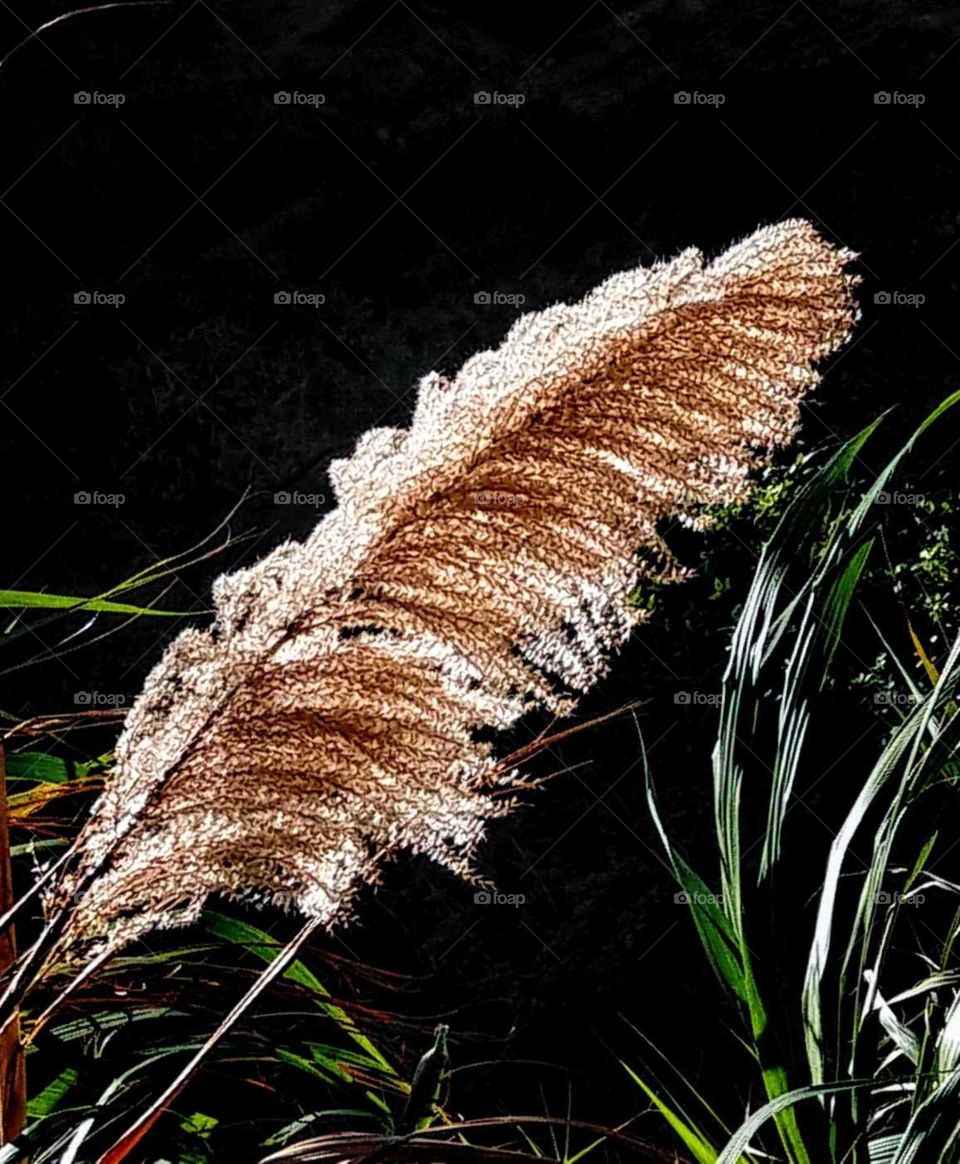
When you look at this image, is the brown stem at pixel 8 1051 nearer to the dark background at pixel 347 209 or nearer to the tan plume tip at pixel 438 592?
the tan plume tip at pixel 438 592

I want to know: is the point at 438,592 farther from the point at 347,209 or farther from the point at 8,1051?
the point at 347,209

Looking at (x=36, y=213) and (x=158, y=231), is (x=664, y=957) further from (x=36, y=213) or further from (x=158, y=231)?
(x=36, y=213)

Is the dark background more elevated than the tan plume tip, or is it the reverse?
the dark background

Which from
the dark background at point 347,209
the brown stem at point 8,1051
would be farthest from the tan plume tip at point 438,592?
the dark background at point 347,209

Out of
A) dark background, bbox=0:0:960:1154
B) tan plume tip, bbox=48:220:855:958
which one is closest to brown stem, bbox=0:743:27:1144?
tan plume tip, bbox=48:220:855:958

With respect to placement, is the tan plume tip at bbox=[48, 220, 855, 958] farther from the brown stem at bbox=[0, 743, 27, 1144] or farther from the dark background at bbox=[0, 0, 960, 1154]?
the dark background at bbox=[0, 0, 960, 1154]
